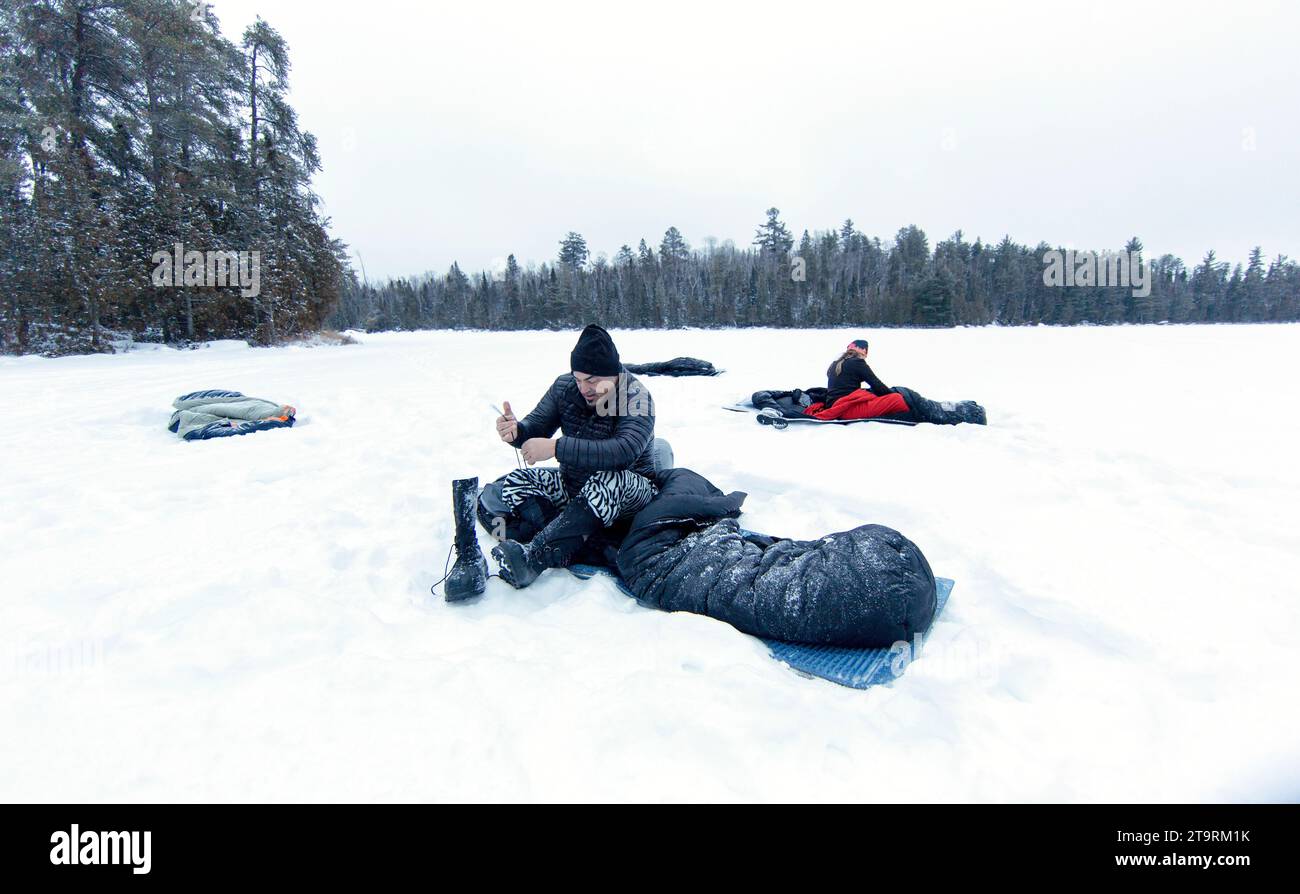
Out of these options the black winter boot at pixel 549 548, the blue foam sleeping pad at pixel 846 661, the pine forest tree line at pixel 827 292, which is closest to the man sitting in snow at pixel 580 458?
the black winter boot at pixel 549 548

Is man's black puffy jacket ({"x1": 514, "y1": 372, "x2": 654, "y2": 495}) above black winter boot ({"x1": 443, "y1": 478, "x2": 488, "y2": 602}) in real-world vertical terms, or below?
above

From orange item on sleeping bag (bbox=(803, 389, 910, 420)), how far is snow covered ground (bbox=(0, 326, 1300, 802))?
1568 millimetres

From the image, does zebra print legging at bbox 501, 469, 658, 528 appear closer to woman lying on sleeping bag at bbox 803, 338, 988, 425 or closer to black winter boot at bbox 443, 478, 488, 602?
black winter boot at bbox 443, 478, 488, 602

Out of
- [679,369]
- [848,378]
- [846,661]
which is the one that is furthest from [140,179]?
[846,661]

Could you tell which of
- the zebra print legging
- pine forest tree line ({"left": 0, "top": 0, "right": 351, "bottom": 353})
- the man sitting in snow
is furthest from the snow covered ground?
pine forest tree line ({"left": 0, "top": 0, "right": 351, "bottom": 353})

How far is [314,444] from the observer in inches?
213

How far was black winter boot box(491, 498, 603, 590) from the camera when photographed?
265 centimetres

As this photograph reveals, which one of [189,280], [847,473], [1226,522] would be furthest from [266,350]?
[1226,522]

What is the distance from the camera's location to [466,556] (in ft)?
8.63

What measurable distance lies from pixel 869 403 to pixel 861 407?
0.10m

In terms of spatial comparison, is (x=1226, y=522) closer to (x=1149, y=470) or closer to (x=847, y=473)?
(x=1149, y=470)

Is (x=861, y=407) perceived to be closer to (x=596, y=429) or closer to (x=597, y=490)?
(x=596, y=429)

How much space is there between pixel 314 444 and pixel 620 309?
50.2 metres

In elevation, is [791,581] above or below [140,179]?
below
